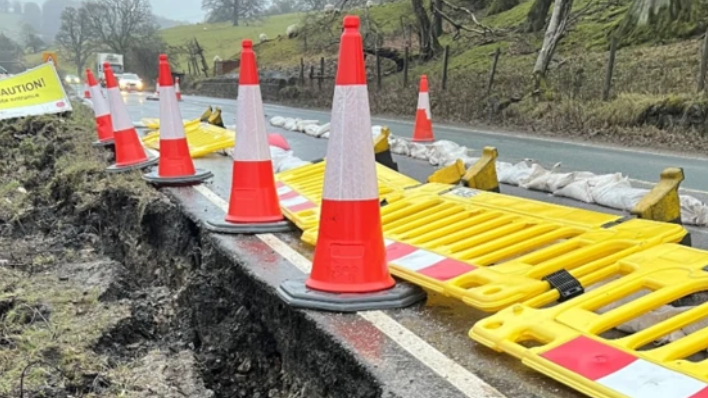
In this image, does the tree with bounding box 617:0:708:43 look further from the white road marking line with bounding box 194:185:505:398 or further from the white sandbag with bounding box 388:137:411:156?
the white road marking line with bounding box 194:185:505:398

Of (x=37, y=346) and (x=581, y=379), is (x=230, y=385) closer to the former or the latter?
(x=37, y=346)

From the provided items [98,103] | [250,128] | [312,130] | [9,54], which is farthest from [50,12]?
[250,128]

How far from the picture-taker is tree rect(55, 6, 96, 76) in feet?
248

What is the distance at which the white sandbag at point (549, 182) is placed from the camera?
6570mm

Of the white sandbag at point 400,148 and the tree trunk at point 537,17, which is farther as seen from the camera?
the tree trunk at point 537,17

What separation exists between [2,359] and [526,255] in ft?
8.03

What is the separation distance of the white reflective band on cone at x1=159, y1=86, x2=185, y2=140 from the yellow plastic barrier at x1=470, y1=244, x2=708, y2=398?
412 centimetres

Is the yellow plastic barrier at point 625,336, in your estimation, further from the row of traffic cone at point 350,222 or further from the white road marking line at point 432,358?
the row of traffic cone at point 350,222

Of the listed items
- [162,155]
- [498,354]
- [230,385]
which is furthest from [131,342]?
[162,155]

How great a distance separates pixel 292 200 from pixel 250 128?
81 centimetres

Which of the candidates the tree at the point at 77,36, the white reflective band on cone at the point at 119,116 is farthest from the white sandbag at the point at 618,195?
the tree at the point at 77,36

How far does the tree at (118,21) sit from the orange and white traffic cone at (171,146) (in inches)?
2645

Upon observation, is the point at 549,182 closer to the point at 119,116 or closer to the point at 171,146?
the point at 171,146

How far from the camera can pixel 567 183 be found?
654 centimetres
